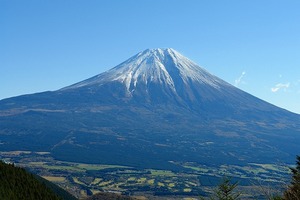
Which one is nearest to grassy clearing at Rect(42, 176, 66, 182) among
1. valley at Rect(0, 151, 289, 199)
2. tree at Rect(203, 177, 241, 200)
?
valley at Rect(0, 151, 289, 199)

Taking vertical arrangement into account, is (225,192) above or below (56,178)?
above

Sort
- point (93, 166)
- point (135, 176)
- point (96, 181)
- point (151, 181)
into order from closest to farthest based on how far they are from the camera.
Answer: point (96, 181) → point (151, 181) → point (135, 176) → point (93, 166)

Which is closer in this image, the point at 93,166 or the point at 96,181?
the point at 96,181

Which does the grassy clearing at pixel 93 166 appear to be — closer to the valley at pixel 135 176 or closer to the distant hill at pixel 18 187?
the valley at pixel 135 176

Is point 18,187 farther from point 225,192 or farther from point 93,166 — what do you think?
point 93,166

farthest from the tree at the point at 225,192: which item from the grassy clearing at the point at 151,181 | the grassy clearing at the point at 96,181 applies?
the grassy clearing at the point at 151,181

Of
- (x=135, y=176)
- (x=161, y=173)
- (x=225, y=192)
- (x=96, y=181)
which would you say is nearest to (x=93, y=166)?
(x=135, y=176)

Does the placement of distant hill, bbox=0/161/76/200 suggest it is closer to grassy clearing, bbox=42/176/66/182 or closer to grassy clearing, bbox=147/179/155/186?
grassy clearing, bbox=42/176/66/182

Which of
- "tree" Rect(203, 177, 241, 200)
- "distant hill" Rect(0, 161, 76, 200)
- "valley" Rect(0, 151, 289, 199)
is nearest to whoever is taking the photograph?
"tree" Rect(203, 177, 241, 200)

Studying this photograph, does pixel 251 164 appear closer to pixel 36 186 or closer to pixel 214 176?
pixel 214 176
